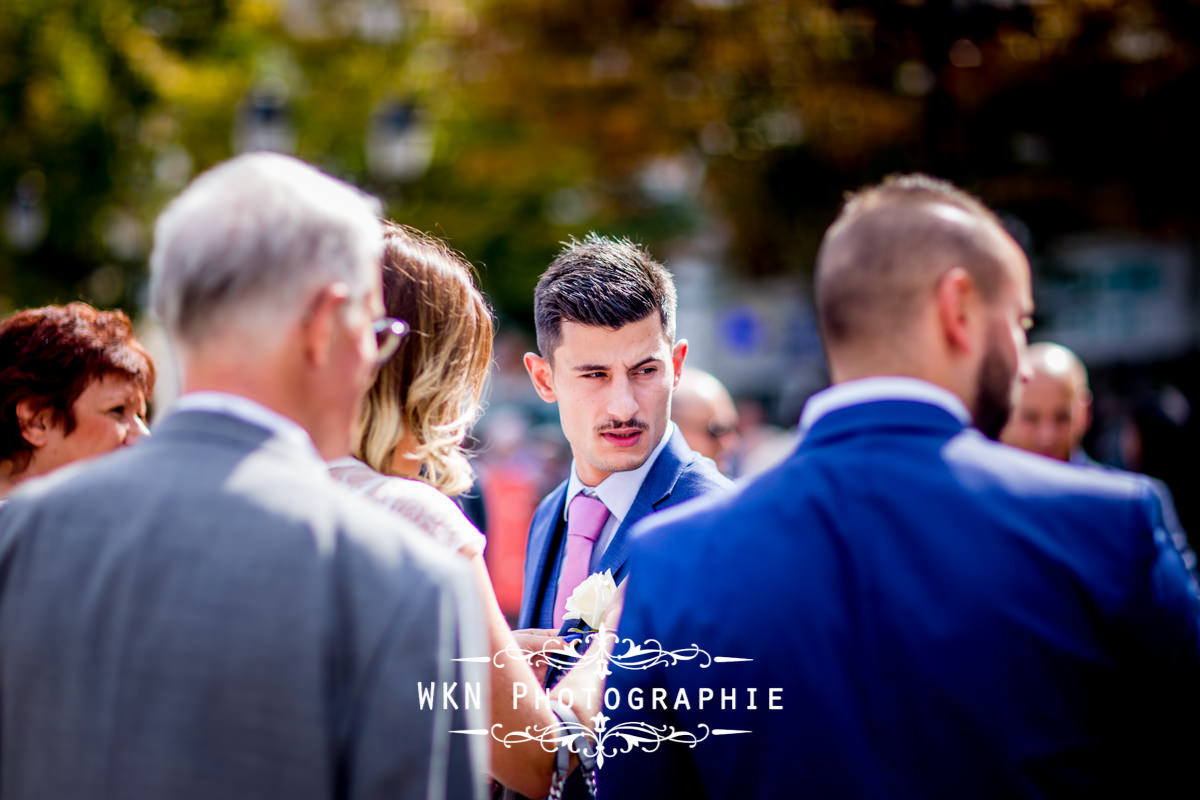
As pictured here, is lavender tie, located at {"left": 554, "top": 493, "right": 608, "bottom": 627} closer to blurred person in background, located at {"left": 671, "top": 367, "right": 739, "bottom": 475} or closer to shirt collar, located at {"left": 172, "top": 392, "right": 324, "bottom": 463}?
shirt collar, located at {"left": 172, "top": 392, "right": 324, "bottom": 463}

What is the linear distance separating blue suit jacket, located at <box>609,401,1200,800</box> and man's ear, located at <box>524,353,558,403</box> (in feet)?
4.50

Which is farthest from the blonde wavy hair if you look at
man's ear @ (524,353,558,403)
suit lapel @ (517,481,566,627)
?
man's ear @ (524,353,558,403)

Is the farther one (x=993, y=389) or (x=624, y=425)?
(x=624, y=425)

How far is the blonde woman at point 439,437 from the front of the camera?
224 cm

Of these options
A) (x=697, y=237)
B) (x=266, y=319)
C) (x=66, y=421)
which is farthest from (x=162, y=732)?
(x=697, y=237)

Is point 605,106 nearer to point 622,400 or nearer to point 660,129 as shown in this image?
point 660,129

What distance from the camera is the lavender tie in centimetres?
295

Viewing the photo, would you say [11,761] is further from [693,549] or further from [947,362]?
[947,362]

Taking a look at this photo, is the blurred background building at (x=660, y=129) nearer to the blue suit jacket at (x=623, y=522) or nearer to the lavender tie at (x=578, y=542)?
the blue suit jacket at (x=623, y=522)

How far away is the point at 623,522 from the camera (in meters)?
2.89

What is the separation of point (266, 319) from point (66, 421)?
6.03 ft

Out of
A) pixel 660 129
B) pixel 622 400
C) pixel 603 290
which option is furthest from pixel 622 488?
pixel 660 129

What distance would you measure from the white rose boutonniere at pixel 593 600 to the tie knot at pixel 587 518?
1.10 feet

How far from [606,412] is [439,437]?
73 cm
